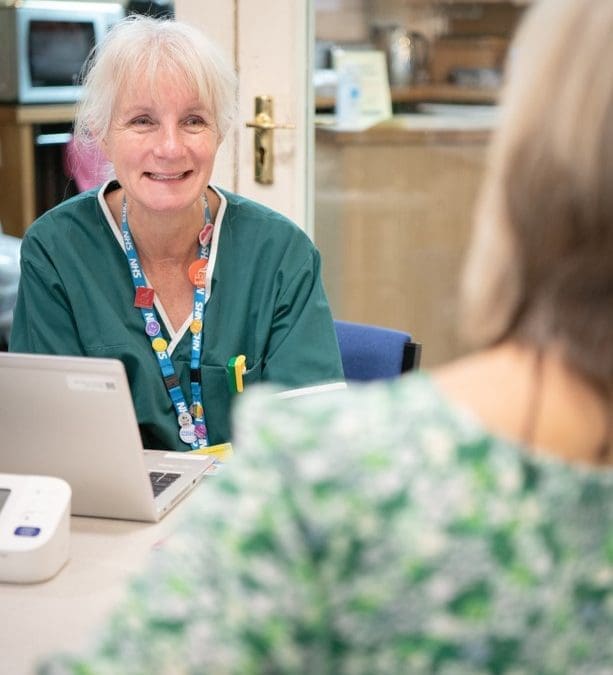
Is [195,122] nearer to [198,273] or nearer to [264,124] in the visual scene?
[198,273]

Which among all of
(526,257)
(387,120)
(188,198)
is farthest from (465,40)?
(526,257)

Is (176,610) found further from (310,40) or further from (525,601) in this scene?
(310,40)

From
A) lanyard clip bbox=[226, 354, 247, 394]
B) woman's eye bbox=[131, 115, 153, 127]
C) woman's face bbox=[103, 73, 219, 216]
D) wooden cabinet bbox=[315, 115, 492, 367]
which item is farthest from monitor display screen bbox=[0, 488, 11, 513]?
wooden cabinet bbox=[315, 115, 492, 367]

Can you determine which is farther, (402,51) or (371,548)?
(402,51)

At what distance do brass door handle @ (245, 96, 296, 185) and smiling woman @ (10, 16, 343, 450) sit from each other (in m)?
1.11

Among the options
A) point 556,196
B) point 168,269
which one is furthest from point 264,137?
point 556,196

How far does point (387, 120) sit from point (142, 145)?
134cm

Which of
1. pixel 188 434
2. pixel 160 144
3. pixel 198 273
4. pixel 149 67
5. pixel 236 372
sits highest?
pixel 149 67

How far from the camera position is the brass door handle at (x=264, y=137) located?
3273 mm

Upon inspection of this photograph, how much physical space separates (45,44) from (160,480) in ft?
11.7

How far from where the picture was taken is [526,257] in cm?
77

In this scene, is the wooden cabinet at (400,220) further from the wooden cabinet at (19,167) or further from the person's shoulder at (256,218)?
the wooden cabinet at (19,167)

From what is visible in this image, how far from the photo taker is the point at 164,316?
6.76 feet

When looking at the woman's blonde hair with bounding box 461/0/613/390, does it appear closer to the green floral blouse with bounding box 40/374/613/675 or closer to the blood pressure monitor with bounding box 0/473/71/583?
the green floral blouse with bounding box 40/374/613/675
